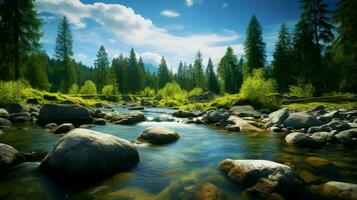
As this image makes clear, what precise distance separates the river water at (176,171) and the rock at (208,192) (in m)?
0.11

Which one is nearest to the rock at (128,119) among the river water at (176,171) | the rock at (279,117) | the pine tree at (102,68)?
the river water at (176,171)

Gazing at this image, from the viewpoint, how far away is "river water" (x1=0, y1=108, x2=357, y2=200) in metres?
6.20

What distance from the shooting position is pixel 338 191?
6.11m

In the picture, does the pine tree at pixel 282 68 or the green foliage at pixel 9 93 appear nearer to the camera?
the green foliage at pixel 9 93

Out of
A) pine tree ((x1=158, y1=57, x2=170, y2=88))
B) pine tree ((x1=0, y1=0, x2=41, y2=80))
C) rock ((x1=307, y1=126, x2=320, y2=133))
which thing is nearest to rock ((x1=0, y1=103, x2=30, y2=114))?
pine tree ((x1=0, y1=0, x2=41, y2=80))

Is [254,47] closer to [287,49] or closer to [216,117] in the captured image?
[287,49]

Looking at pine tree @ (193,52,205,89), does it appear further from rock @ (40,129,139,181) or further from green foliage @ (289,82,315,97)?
rock @ (40,129,139,181)

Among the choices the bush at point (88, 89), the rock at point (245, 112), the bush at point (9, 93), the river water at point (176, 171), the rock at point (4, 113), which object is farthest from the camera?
the bush at point (88, 89)

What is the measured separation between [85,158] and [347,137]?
36.2 ft

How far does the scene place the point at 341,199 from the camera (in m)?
5.86

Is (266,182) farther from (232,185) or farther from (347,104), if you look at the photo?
(347,104)

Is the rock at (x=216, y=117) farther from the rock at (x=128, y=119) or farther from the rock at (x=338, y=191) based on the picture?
the rock at (x=338, y=191)

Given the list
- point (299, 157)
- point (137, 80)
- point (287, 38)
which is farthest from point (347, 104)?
point (137, 80)

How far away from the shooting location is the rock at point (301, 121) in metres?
15.0
